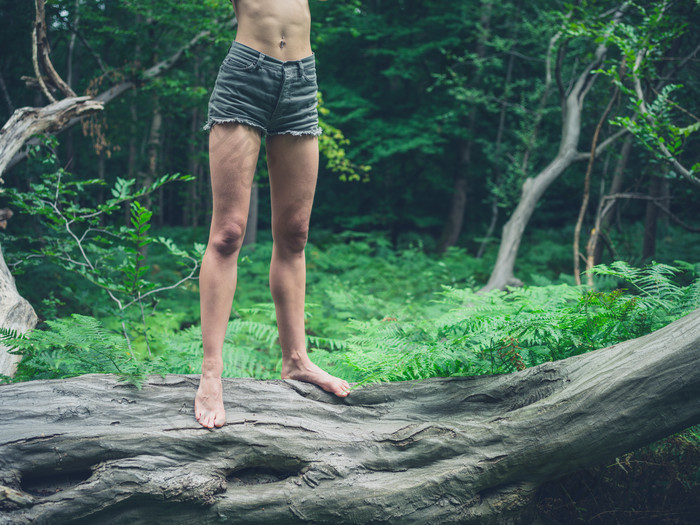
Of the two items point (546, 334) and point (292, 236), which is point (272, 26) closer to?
point (292, 236)

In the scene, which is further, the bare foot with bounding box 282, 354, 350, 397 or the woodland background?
the woodland background

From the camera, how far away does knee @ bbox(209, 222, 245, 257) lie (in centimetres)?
248

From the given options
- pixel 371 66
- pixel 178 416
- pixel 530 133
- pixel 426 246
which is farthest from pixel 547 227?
pixel 178 416

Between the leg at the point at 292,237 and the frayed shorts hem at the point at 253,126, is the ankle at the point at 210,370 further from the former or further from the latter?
the frayed shorts hem at the point at 253,126

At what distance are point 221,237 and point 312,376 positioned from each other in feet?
2.96

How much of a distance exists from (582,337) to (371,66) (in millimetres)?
14633

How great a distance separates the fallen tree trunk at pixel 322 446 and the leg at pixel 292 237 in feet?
0.88

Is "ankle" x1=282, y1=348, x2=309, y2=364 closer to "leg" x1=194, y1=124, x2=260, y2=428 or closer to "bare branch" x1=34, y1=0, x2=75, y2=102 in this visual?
"leg" x1=194, y1=124, x2=260, y2=428

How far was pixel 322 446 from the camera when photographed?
240 centimetres

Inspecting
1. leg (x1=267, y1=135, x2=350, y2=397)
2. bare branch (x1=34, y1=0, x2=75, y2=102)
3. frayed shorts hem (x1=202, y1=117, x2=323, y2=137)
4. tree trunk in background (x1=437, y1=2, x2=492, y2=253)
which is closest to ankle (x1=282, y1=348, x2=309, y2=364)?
leg (x1=267, y1=135, x2=350, y2=397)

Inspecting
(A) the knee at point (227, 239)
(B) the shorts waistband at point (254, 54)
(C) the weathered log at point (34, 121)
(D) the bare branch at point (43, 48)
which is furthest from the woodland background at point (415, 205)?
(B) the shorts waistband at point (254, 54)

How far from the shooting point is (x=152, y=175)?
9.60 metres

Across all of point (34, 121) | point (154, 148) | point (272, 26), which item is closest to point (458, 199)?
point (154, 148)

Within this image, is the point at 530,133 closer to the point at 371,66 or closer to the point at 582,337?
the point at 371,66
